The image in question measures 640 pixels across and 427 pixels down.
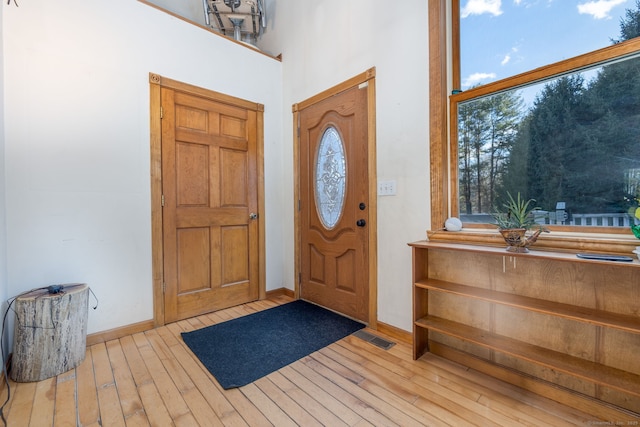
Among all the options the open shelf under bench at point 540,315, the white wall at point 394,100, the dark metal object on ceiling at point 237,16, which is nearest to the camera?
the open shelf under bench at point 540,315

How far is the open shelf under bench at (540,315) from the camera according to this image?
1.31m

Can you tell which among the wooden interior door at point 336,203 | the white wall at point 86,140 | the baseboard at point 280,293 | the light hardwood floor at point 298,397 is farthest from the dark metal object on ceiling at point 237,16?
the light hardwood floor at point 298,397

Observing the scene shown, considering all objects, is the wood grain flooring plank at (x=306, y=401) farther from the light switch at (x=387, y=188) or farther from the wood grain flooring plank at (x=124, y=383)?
the light switch at (x=387, y=188)

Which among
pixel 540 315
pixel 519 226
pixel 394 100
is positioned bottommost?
pixel 540 315

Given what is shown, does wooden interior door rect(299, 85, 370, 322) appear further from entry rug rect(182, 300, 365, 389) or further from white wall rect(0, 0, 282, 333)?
white wall rect(0, 0, 282, 333)

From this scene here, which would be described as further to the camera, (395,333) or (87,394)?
(395,333)

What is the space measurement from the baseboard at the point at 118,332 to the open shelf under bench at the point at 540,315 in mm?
2137

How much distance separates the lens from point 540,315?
1.55 m

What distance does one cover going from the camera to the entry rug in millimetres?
1785

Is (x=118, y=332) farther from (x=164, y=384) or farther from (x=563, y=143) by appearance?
(x=563, y=143)

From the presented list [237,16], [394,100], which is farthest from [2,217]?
[237,16]

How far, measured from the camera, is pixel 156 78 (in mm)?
2387

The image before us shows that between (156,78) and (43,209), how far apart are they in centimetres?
132

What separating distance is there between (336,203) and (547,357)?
1.81 metres
